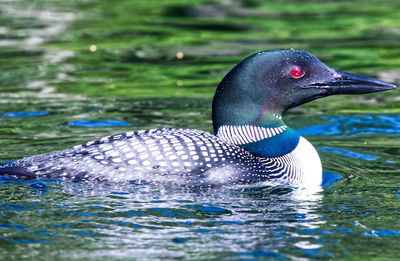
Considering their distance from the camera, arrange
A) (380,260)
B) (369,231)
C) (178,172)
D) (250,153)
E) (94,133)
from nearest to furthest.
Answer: (380,260) < (369,231) < (178,172) < (250,153) < (94,133)

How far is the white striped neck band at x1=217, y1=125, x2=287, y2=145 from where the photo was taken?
5.54 m

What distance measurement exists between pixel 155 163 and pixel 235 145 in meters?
0.66

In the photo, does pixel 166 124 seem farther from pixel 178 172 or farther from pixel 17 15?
pixel 17 15

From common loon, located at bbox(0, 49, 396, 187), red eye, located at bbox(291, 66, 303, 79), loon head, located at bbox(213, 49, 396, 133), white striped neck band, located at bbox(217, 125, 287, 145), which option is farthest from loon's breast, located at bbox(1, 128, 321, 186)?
red eye, located at bbox(291, 66, 303, 79)

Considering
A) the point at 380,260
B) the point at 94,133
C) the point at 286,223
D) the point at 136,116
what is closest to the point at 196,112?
the point at 136,116

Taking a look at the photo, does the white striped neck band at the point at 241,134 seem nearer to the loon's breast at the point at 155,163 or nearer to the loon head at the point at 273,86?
the loon head at the point at 273,86

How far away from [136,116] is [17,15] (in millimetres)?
6402

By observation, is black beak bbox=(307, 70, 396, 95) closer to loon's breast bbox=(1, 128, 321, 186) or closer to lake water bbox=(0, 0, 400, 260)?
lake water bbox=(0, 0, 400, 260)

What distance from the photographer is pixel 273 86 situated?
557 centimetres

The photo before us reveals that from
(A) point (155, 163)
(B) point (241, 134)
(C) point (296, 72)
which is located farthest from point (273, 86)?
(A) point (155, 163)

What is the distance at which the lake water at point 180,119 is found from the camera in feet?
14.1

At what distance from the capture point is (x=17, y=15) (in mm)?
13352

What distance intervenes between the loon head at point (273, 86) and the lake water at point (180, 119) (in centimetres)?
59

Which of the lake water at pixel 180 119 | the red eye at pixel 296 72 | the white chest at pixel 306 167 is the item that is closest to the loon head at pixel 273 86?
the red eye at pixel 296 72
